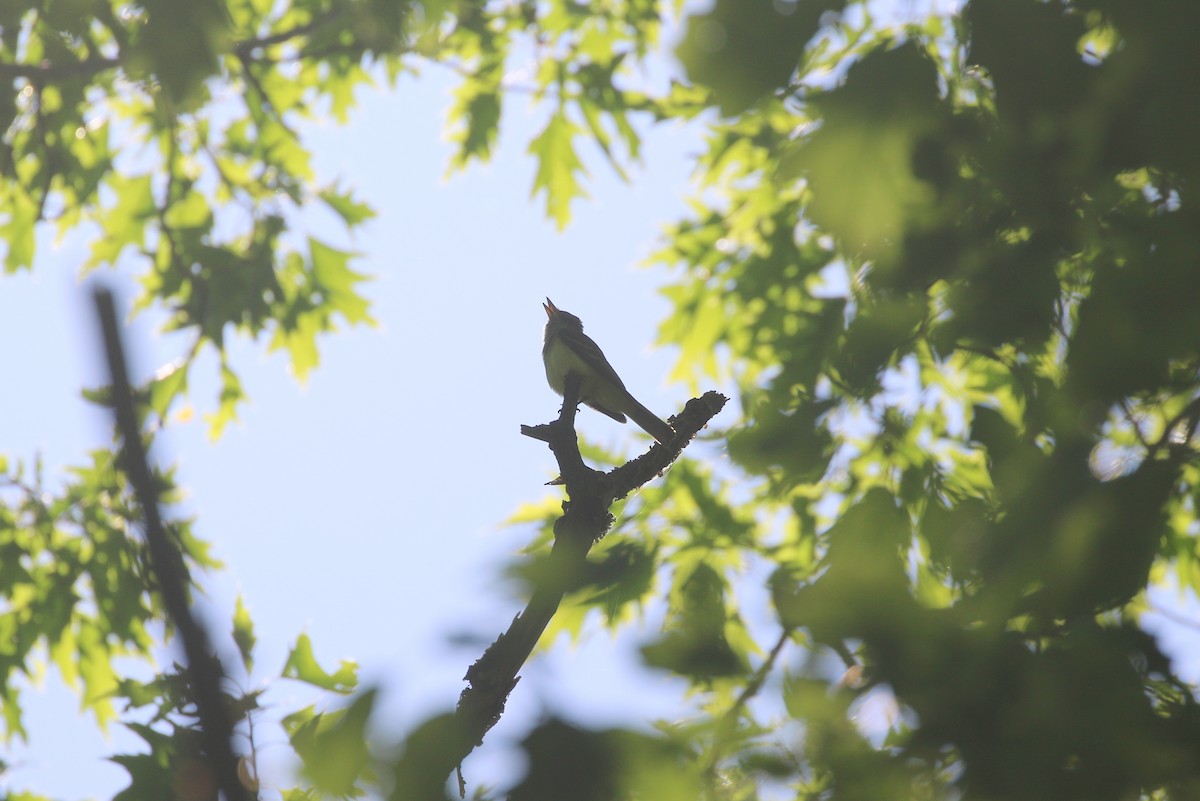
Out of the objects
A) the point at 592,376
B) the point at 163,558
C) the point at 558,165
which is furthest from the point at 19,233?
the point at 163,558

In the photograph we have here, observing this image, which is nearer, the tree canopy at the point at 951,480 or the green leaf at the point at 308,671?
the tree canopy at the point at 951,480

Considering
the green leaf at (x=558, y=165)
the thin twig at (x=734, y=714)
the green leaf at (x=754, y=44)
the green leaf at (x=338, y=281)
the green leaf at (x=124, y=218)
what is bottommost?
the thin twig at (x=734, y=714)

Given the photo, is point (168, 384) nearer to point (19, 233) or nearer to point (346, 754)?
point (19, 233)

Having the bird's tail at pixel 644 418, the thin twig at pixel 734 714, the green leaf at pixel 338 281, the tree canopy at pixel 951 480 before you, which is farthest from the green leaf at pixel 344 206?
the thin twig at pixel 734 714

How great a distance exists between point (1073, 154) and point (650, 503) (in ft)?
4.46

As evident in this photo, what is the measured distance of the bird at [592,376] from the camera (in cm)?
552

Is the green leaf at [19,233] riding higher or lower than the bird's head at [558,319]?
higher

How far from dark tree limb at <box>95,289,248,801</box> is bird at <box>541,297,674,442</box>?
446 centimetres

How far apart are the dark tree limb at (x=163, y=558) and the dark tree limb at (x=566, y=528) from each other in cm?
39

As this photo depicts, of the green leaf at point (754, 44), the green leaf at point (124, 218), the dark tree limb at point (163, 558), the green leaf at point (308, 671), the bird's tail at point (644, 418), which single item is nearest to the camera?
the dark tree limb at point (163, 558)

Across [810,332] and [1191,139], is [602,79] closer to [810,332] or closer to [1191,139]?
[810,332]

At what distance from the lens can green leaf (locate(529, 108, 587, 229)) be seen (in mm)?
6594

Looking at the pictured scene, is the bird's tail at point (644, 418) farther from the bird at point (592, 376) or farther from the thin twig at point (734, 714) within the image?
the thin twig at point (734, 714)

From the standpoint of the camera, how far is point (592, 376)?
5523mm
